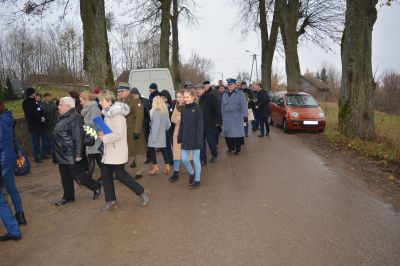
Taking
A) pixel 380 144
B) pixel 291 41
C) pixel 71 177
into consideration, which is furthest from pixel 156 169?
pixel 291 41

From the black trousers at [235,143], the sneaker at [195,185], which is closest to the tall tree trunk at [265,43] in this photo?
the black trousers at [235,143]

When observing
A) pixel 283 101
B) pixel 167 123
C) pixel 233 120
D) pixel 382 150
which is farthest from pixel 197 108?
pixel 283 101

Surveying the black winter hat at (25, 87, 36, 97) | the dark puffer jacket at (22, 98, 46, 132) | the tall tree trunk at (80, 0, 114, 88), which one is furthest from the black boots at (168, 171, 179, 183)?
the tall tree trunk at (80, 0, 114, 88)

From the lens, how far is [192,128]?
679 centimetres

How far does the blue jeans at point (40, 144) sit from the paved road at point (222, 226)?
2.25m

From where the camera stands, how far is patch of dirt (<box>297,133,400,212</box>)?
6.51m

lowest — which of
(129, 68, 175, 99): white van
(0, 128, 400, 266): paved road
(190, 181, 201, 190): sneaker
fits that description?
(0, 128, 400, 266): paved road

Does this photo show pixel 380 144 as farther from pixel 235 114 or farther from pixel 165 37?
pixel 165 37

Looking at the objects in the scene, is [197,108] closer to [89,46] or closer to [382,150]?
[382,150]

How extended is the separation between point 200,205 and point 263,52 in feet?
77.1

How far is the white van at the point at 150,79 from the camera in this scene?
13.2 m

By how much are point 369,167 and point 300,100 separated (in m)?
7.32

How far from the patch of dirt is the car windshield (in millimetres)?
3186

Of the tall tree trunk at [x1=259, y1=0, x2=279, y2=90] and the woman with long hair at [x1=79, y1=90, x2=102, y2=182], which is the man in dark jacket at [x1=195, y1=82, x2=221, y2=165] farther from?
the tall tree trunk at [x1=259, y1=0, x2=279, y2=90]
